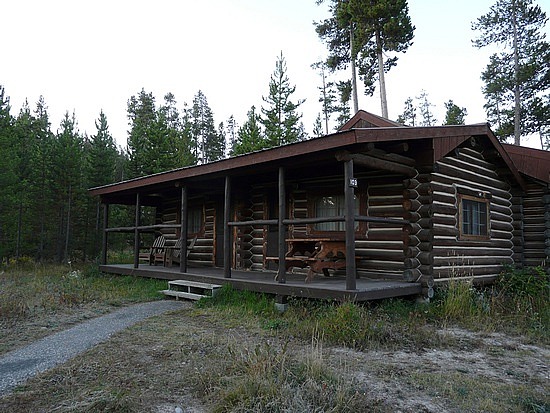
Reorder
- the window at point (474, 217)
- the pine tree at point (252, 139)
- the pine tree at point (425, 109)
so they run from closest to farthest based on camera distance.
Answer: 1. the window at point (474, 217)
2. the pine tree at point (252, 139)
3. the pine tree at point (425, 109)

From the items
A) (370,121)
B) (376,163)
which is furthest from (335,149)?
(370,121)

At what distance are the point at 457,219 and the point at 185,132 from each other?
2260cm

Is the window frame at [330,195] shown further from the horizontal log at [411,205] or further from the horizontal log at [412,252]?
the horizontal log at [412,252]

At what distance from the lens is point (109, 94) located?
1695 inches

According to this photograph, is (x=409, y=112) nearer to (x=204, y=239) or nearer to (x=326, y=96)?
(x=326, y=96)

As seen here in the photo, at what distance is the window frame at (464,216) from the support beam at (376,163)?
181cm

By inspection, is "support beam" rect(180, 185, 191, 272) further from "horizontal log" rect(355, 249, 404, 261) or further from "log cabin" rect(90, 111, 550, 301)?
"horizontal log" rect(355, 249, 404, 261)

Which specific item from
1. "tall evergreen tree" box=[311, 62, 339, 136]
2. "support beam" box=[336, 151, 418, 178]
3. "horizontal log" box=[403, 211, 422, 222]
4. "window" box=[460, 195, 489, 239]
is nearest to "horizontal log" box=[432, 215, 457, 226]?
"horizontal log" box=[403, 211, 422, 222]

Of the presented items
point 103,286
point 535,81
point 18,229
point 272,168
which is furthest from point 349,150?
point 535,81

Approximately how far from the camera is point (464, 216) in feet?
32.5

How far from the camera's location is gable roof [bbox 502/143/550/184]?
1169 cm

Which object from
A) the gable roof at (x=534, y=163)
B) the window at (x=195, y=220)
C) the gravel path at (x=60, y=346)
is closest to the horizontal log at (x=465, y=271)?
the gable roof at (x=534, y=163)

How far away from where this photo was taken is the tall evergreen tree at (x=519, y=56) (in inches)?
882

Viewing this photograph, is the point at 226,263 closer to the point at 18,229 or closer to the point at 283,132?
the point at 18,229
